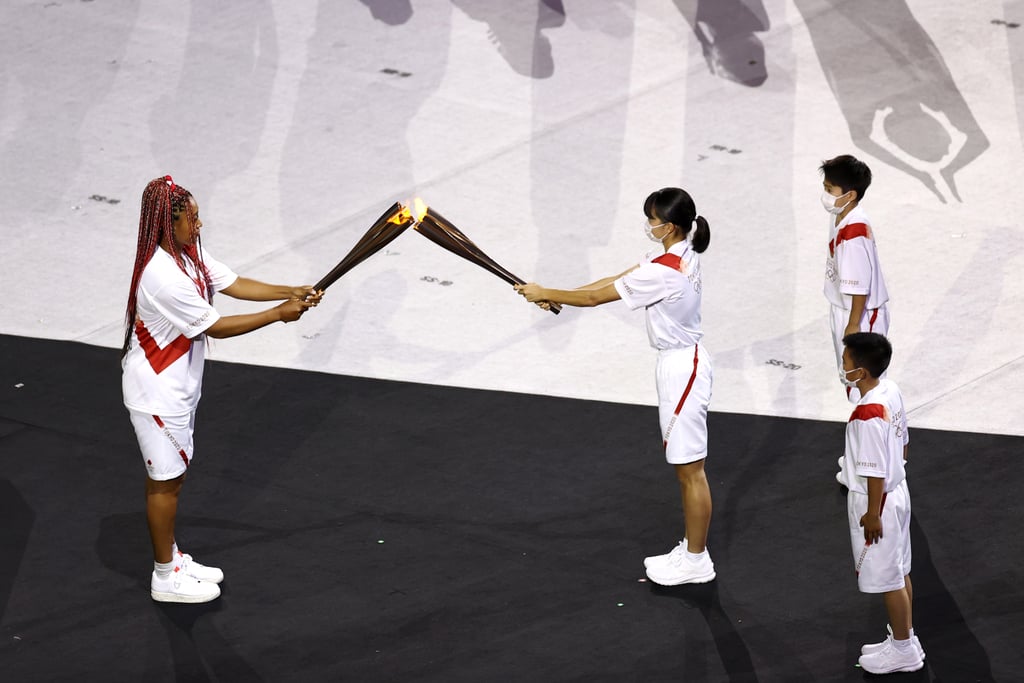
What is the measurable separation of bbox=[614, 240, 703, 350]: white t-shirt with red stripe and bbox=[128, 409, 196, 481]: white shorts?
6.43 ft

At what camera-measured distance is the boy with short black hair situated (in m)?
5.86

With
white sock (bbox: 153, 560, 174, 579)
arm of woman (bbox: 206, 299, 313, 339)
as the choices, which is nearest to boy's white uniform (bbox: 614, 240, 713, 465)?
arm of woman (bbox: 206, 299, 313, 339)

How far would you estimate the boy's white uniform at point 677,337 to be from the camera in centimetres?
655

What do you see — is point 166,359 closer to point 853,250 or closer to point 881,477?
point 881,477

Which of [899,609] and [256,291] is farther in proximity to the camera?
[256,291]

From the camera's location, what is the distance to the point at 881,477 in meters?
5.85

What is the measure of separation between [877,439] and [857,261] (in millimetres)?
1422

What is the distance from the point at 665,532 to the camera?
23.5 feet

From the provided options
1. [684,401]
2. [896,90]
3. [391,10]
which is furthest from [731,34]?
[684,401]

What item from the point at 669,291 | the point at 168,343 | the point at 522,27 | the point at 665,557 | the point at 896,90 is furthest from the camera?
the point at 522,27

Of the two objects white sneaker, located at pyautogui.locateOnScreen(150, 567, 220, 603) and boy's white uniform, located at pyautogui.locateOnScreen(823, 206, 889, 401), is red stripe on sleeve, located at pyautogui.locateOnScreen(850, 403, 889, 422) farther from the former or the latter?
white sneaker, located at pyautogui.locateOnScreen(150, 567, 220, 603)

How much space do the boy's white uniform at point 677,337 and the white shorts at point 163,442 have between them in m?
1.96

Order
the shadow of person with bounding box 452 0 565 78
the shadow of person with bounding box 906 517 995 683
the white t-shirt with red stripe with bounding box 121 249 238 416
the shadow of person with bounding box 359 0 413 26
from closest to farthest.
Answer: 1. the shadow of person with bounding box 906 517 995 683
2. the white t-shirt with red stripe with bounding box 121 249 238 416
3. the shadow of person with bounding box 452 0 565 78
4. the shadow of person with bounding box 359 0 413 26

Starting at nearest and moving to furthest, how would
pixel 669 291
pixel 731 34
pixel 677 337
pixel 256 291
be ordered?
pixel 669 291
pixel 677 337
pixel 256 291
pixel 731 34
